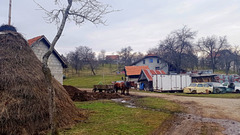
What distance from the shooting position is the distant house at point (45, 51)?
19.8 meters

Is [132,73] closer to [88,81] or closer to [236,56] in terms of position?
[88,81]

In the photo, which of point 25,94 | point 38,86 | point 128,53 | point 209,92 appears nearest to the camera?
point 25,94

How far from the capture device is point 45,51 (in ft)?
68.7

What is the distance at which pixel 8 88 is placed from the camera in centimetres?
720

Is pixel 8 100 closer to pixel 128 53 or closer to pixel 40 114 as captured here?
pixel 40 114

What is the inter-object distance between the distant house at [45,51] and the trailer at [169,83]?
47.1 ft

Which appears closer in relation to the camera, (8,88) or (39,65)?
(8,88)

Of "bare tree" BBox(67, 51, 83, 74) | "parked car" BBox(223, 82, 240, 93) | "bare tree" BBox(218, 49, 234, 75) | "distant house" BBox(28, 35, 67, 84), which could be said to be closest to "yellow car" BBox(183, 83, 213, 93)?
"parked car" BBox(223, 82, 240, 93)

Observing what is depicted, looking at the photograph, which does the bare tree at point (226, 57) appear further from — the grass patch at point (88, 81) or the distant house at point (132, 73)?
the grass patch at point (88, 81)

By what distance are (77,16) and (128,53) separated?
82.4 meters

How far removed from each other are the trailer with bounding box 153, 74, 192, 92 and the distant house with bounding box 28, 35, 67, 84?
47.1 feet

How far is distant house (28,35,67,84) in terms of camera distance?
1977cm

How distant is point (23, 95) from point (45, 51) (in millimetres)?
14629

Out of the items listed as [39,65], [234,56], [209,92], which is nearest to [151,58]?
[234,56]
